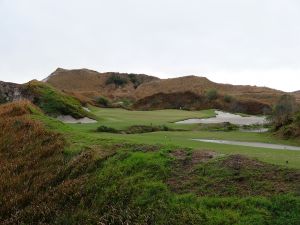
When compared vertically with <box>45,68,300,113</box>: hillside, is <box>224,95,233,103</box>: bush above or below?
below

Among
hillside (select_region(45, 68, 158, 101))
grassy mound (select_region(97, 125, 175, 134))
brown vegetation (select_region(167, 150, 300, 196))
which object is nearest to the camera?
brown vegetation (select_region(167, 150, 300, 196))

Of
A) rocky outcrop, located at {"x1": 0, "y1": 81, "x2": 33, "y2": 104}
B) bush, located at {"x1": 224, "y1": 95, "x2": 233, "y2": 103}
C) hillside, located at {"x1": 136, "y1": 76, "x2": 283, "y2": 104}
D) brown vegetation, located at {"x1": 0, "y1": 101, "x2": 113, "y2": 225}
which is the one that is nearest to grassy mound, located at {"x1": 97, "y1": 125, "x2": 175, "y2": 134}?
brown vegetation, located at {"x1": 0, "y1": 101, "x2": 113, "y2": 225}

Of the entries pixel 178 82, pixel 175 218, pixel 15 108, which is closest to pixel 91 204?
pixel 175 218

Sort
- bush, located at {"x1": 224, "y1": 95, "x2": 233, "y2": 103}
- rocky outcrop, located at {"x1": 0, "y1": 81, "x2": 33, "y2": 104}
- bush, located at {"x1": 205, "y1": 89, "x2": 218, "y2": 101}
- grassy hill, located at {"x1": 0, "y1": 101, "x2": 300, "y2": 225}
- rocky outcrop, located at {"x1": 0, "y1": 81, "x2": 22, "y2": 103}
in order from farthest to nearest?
1. bush, located at {"x1": 205, "y1": 89, "x2": 218, "y2": 101}
2. bush, located at {"x1": 224, "y1": 95, "x2": 233, "y2": 103}
3. rocky outcrop, located at {"x1": 0, "y1": 81, "x2": 22, "y2": 103}
4. rocky outcrop, located at {"x1": 0, "y1": 81, "x2": 33, "y2": 104}
5. grassy hill, located at {"x1": 0, "y1": 101, "x2": 300, "y2": 225}

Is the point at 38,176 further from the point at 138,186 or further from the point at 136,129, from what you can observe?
the point at 136,129

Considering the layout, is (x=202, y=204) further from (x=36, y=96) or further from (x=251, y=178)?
(x=36, y=96)

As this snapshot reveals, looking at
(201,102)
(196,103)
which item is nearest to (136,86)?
(196,103)

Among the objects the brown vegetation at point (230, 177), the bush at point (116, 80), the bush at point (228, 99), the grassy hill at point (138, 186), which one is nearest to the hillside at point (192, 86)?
the bush at point (116, 80)

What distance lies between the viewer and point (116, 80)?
95.8 metres

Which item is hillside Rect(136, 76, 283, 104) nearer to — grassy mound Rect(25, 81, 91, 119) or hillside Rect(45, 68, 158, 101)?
hillside Rect(45, 68, 158, 101)

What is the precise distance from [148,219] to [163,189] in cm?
112

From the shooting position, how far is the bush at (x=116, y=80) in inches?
3770

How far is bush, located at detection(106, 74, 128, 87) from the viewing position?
314 ft

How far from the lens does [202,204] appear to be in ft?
35.9
